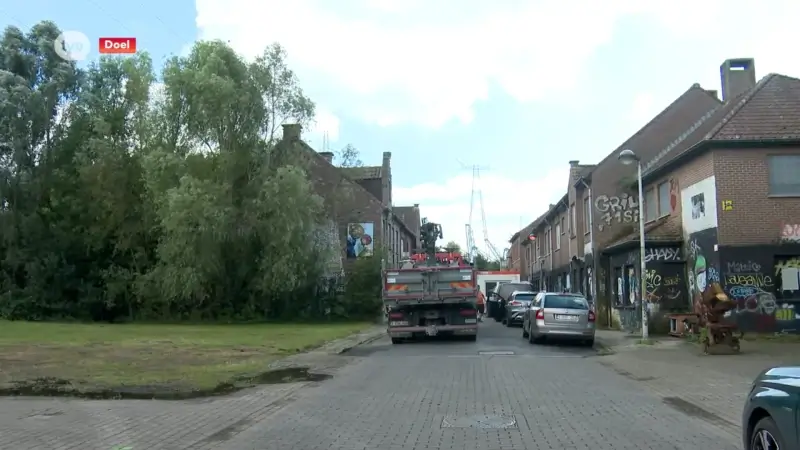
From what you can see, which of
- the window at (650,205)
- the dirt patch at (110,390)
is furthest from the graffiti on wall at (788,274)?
the dirt patch at (110,390)

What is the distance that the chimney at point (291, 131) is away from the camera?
125 feet

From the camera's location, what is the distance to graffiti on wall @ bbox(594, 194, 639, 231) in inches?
1291

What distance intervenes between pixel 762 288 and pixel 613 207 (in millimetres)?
11469

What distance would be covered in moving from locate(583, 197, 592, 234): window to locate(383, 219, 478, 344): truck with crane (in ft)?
40.3

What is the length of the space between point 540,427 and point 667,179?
19881 millimetres

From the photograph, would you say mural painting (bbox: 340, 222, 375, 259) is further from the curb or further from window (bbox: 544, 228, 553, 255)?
the curb

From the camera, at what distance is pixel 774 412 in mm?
5477

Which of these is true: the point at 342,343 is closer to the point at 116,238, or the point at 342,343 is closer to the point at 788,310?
the point at 788,310

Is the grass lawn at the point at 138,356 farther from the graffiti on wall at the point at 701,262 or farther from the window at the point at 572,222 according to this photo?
the window at the point at 572,222

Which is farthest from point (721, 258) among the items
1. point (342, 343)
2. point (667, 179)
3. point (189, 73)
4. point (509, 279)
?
point (509, 279)

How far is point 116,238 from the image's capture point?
40.3 m

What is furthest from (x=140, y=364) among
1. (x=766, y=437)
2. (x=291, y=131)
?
(x=291, y=131)

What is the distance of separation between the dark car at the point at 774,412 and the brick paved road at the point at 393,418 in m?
1.85

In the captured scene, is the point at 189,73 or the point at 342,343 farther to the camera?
the point at 189,73
